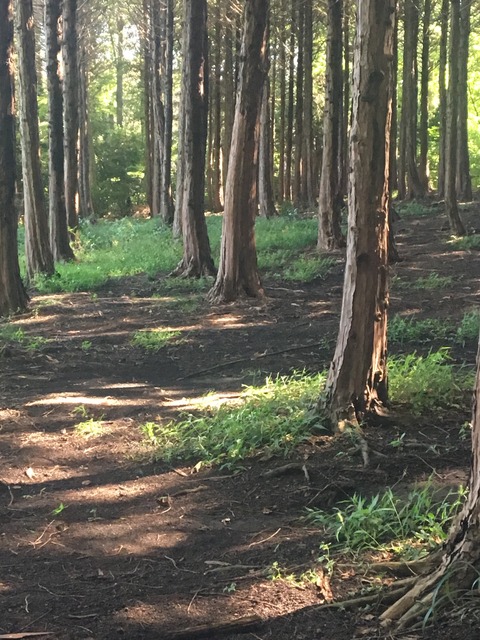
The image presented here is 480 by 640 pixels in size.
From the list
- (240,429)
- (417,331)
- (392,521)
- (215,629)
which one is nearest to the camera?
(215,629)

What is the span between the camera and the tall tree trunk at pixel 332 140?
596 inches

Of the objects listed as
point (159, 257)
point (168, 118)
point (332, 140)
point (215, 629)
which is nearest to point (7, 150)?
point (159, 257)

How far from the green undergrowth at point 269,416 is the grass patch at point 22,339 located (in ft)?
10.7

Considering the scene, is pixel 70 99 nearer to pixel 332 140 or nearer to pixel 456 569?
pixel 332 140

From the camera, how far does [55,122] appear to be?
15.8m

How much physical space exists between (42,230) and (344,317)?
9.99 metres

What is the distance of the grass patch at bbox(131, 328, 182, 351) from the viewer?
9406 millimetres

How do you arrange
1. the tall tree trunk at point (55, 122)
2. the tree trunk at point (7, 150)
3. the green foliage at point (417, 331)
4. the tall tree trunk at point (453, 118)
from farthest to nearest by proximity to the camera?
the tall tree trunk at point (453, 118), the tall tree trunk at point (55, 122), the tree trunk at point (7, 150), the green foliage at point (417, 331)

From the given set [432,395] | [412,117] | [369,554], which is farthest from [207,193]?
[369,554]

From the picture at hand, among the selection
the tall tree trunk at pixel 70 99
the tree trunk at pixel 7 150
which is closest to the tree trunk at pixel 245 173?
the tree trunk at pixel 7 150

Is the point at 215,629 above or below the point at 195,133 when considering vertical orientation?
below

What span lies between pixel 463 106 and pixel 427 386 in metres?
14.5

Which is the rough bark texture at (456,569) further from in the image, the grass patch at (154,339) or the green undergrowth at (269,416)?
the grass patch at (154,339)

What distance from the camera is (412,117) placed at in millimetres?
23266
